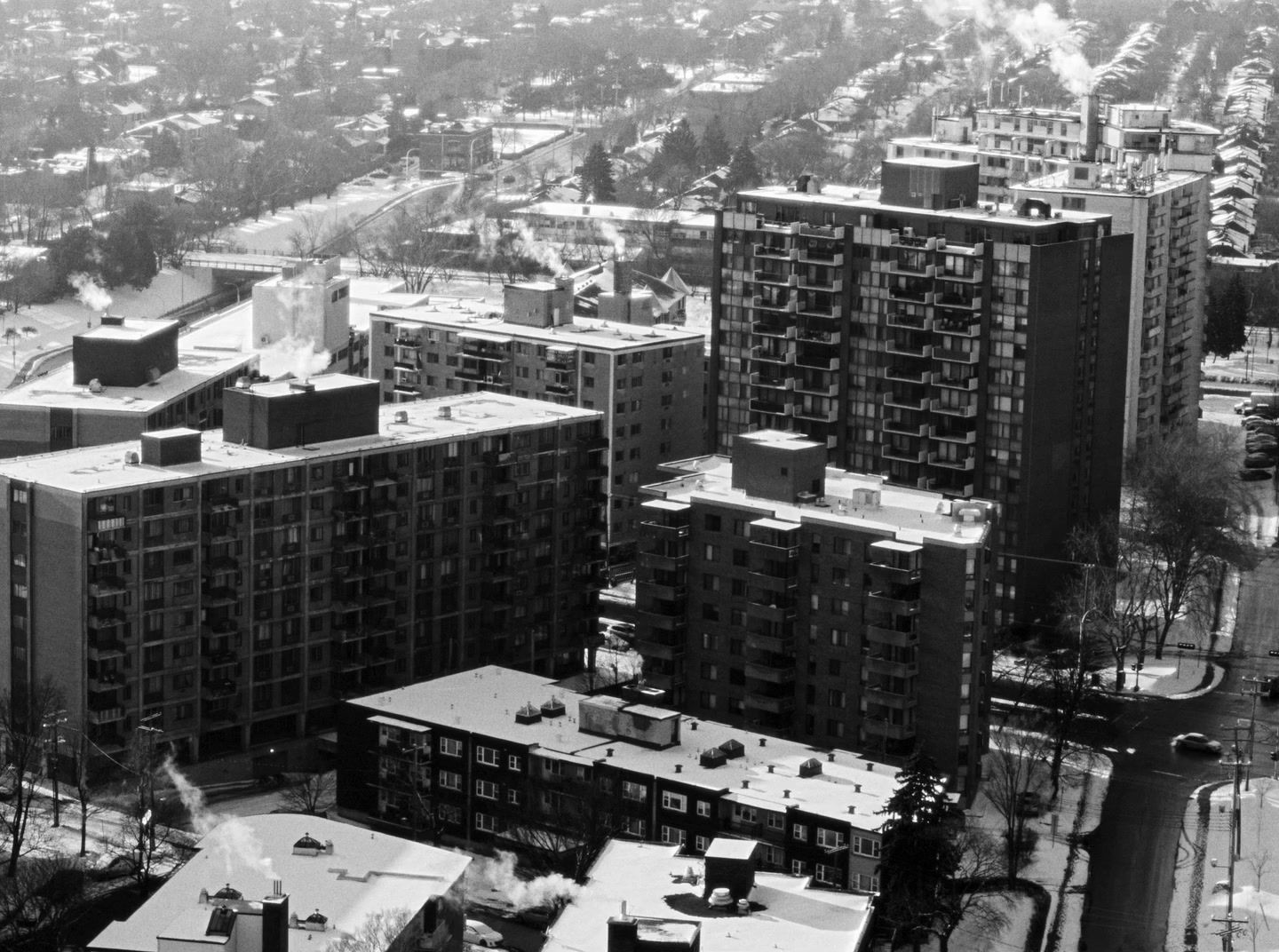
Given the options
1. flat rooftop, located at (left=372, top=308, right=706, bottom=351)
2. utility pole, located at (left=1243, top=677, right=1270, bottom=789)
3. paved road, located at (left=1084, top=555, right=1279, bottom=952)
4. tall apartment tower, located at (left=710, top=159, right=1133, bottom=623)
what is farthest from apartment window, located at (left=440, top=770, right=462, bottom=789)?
flat rooftop, located at (left=372, top=308, right=706, bottom=351)

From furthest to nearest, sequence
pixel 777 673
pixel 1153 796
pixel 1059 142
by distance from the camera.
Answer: pixel 1059 142 < pixel 777 673 < pixel 1153 796

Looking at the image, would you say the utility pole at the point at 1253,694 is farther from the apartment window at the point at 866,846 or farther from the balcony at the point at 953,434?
the apartment window at the point at 866,846

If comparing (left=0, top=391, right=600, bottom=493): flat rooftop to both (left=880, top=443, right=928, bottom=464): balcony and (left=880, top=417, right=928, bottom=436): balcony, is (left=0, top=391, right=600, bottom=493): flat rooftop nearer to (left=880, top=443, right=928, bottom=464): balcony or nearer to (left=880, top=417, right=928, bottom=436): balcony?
(left=880, top=417, right=928, bottom=436): balcony

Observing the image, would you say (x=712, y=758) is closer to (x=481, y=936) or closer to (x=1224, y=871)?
(x=481, y=936)

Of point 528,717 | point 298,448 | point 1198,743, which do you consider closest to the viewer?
point 528,717

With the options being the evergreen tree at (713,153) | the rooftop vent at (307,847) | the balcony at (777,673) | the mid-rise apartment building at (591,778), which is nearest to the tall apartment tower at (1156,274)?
the balcony at (777,673)

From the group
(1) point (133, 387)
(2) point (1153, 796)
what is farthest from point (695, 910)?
(1) point (133, 387)

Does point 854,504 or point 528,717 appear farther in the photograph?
point 854,504
